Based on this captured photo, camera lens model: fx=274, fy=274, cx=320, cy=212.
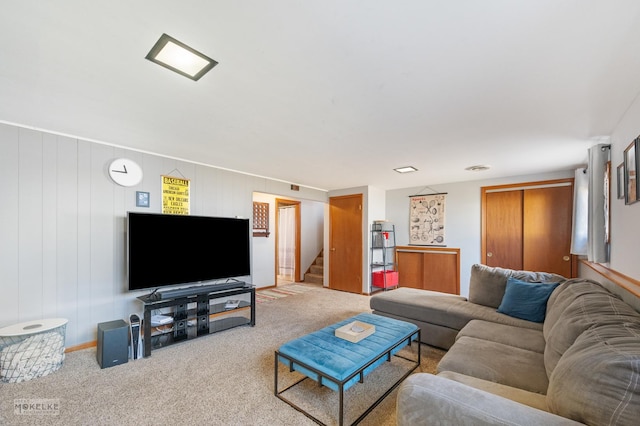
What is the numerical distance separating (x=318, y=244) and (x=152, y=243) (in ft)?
17.0

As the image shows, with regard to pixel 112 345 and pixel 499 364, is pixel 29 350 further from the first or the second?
pixel 499 364

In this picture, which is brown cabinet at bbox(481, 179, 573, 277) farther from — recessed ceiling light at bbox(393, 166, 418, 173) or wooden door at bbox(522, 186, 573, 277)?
recessed ceiling light at bbox(393, 166, 418, 173)

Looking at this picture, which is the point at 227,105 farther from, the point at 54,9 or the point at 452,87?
the point at 452,87

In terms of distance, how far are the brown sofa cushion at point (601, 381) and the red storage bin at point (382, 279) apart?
14.6 feet

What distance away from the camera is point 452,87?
186 cm

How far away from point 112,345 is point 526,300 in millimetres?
3934

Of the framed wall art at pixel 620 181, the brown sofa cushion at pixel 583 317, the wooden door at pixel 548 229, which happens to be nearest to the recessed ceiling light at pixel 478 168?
the wooden door at pixel 548 229

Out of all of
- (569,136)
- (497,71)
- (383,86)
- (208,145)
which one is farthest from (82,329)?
(569,136)

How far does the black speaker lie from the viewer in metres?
2.53

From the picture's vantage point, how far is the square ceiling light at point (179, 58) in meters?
1.43

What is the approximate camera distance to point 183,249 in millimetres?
3322

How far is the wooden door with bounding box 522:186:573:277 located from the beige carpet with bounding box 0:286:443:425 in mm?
2905

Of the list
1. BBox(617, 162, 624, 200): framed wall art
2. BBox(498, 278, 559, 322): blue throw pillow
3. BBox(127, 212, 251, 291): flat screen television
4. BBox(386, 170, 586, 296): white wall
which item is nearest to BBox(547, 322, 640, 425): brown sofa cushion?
BBox(498, 278, 559, 322): blue throw pillow

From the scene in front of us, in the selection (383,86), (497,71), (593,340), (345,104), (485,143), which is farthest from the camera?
(485,143)
